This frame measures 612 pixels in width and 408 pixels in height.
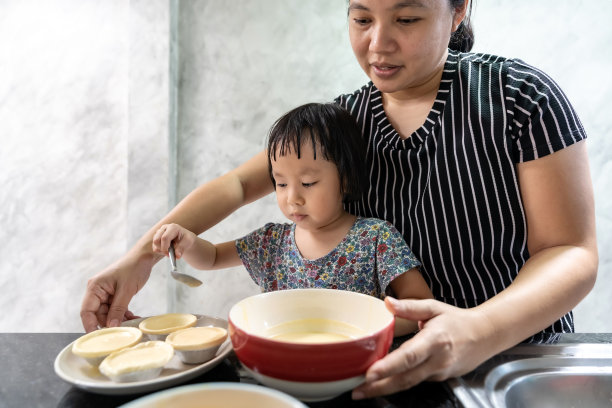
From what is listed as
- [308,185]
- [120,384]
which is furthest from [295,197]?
[120,384]

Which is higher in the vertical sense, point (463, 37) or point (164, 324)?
point (463, 37)

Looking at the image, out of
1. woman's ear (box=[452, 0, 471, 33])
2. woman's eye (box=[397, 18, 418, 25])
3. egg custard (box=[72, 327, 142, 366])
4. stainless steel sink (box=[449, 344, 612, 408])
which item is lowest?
stainless steel sink (box=[449, 344, 612, 408])

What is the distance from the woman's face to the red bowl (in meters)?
0.57

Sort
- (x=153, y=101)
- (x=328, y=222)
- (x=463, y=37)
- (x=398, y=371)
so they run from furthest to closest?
(x=153, y=101) → (x=463, y=37) → (x=328, y=222) → (x=398, y=371)

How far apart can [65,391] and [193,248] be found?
0.57 meters

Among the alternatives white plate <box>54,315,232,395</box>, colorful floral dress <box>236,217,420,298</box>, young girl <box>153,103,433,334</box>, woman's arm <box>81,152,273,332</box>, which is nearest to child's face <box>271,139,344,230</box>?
young girl <box>153,103,433,334</box>

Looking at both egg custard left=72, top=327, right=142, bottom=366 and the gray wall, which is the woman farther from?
the gray wall

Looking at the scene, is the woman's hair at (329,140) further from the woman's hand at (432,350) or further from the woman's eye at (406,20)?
the woman's hand at (432,350)

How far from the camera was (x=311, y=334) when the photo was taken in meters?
0.86

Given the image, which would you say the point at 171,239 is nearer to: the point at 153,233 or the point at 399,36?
the point at 153,233

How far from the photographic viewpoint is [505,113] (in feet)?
3.71

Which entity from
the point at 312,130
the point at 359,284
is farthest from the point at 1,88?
the point at 359,284

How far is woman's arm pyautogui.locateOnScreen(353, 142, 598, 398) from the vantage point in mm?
716

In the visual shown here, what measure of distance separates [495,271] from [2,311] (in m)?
2.59
